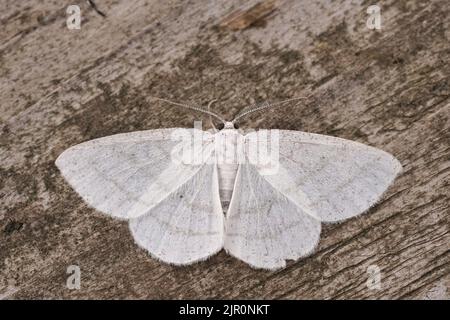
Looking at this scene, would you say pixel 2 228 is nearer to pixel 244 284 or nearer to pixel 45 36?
pixel 45 36

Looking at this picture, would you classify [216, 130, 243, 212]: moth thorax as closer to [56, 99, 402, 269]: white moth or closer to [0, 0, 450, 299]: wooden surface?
[56, 99, 402, 269]: white moth

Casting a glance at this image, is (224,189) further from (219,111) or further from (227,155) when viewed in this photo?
(219,111)

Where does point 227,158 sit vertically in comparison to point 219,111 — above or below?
below

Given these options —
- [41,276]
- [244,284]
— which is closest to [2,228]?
[41,276]

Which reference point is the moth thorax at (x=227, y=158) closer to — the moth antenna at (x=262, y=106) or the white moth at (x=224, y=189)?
the white moth at (x=224, y=189)

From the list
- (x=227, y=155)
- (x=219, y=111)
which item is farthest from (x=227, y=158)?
(x=219, y=111)

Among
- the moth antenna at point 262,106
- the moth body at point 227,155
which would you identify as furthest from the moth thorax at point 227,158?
the moth antenna at point 262,106
